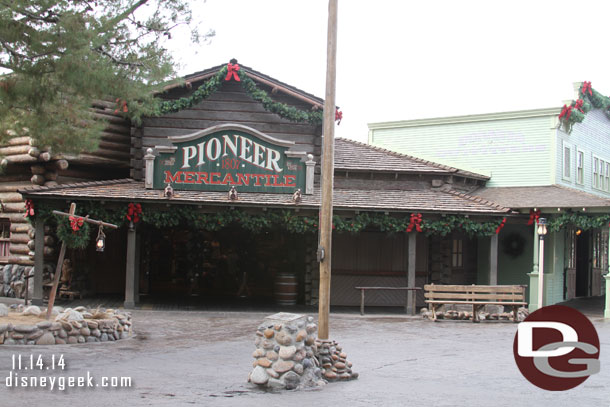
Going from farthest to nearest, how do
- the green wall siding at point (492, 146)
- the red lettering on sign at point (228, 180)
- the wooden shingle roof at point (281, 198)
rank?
the green wall siding at point (492, 146) < the red lettering on sign at point (228, 180) < the wooden shingle roof at point (281, 198)

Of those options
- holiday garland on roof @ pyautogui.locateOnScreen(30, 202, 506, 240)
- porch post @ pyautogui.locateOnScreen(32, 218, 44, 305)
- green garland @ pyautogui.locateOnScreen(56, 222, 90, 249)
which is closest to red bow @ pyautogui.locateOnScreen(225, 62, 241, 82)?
holiday garland on roof @ pyautogui.locateOnScreen(30, 202, 506, 240)

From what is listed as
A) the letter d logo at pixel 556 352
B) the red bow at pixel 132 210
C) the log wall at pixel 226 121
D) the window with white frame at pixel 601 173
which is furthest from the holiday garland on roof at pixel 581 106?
the red bow at pixel 132 210

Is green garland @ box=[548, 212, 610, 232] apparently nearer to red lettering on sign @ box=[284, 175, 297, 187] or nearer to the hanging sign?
the hanging sign

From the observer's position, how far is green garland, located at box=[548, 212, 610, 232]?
1923cm

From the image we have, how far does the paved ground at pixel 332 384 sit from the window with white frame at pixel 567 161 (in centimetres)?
868

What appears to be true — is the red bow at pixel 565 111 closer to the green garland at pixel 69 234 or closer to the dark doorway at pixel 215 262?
the dark doorway at pixel 215 262

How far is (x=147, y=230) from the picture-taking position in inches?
869

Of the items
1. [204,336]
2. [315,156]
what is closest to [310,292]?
[315,156]

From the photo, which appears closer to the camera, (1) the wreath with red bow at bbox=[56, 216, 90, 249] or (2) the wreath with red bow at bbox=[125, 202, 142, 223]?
(1) the wreath with red bow at bbox=[56, 216, 90, 249]

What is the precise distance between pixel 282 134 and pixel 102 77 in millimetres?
9205

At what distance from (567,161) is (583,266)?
417 cm

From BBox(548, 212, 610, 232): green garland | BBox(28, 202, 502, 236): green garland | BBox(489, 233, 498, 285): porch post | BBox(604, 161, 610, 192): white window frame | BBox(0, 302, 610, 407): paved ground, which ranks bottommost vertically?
BBox(0, 302, 610, 407): paved ground

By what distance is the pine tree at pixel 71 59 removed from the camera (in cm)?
1103

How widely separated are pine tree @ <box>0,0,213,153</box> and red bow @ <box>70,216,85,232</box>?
6.15 feet
